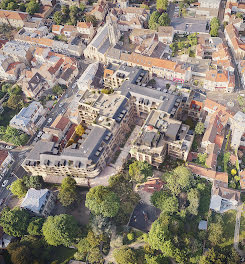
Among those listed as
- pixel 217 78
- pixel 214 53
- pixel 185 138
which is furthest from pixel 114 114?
pixel 214 53

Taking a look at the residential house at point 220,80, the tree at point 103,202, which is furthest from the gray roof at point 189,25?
the tree at point 103,202

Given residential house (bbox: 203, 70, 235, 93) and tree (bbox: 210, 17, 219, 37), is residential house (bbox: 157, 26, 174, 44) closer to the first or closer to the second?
tree (bbox: 210, 17, 219, 37)

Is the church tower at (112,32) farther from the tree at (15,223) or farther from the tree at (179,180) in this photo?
the tree at (15,223)

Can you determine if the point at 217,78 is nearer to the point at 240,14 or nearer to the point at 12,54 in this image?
the point at 240,14

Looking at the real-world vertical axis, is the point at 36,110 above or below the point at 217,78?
below

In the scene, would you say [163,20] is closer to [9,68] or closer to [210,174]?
[9,68]

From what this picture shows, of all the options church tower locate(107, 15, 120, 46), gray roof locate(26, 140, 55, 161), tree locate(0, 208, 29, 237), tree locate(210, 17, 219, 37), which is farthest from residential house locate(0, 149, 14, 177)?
tree locate(210, 17, 219, 37)
